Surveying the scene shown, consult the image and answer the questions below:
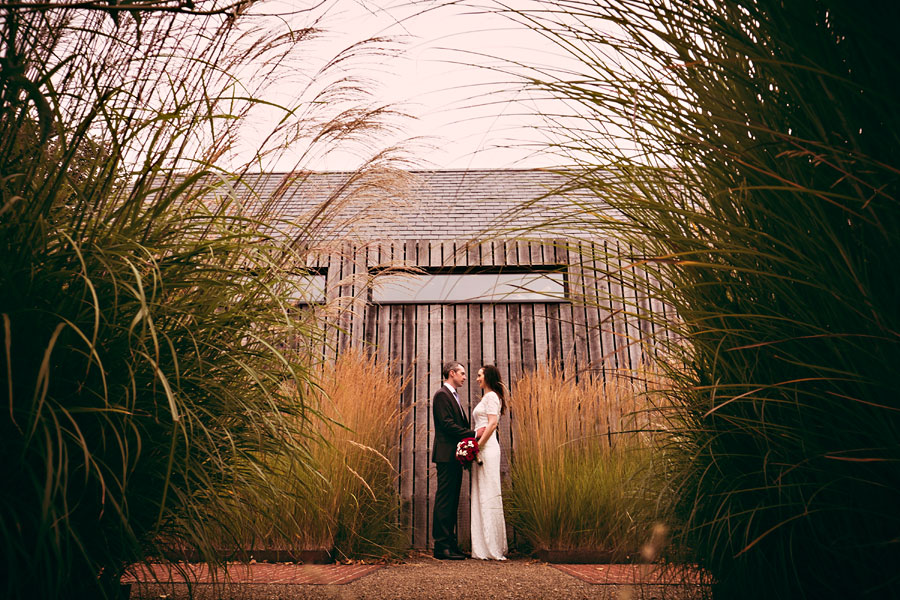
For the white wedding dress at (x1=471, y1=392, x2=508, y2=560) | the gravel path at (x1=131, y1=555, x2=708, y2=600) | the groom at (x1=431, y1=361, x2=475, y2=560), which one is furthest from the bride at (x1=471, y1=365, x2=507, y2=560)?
the gravel path at (x1=131, y1=555, x2=708, y2=600)

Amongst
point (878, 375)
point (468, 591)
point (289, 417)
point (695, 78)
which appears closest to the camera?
point (878, 375)

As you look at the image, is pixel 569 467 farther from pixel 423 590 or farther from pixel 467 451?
pixel 423 590

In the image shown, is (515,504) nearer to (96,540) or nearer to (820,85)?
(96,540)

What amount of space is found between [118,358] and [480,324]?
514cm

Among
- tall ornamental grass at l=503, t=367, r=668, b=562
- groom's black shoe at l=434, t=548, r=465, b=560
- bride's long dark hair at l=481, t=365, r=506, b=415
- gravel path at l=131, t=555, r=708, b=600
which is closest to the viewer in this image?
gravel path at l=131, t=555, r=708, b=600

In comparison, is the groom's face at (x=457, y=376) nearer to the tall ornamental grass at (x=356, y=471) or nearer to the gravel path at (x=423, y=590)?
the tall ornamental grass at (x=356, y=471)

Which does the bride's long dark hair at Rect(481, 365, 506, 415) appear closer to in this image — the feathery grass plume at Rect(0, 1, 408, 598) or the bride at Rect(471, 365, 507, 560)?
the bride at Rect(471, 365, 507, 560)

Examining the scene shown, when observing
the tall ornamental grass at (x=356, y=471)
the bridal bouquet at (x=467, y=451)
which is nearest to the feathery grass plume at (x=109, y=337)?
the tall ornamental grass at (x=356, y=471)

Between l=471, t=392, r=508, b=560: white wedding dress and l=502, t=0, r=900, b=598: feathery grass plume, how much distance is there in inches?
155

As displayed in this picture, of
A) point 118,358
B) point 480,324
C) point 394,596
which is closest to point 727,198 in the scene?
point 118,358

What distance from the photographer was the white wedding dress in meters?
4.79

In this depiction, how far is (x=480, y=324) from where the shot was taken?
6.11 meters

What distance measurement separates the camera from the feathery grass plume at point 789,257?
28.0 inches

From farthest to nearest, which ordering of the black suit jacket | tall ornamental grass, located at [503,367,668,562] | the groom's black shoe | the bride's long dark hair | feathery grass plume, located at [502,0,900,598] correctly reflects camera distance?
the bride's long dark hair
the black suit jacket
the groom's black shoe
tall ornamental grass, located at [503,367,668,562]
feathery grass plume, located at [502,0,900,598]
